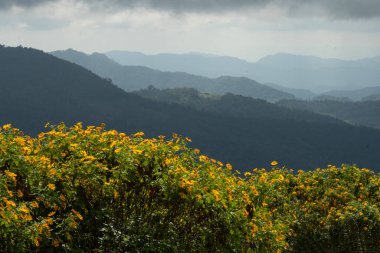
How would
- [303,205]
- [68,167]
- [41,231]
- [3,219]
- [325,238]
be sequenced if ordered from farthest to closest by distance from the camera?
[303,205] < [325,238] < [68,167] < [41,231] < [3,219]

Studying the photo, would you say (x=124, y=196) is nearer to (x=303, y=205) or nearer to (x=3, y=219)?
(x=3, y=219)

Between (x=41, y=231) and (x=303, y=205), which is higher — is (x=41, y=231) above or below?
above

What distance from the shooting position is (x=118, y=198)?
8398mm

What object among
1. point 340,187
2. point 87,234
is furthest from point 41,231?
point 340,187

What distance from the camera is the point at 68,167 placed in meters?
7.86

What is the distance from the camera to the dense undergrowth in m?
7.36

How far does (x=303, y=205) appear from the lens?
15.4 meters

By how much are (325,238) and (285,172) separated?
181 inches

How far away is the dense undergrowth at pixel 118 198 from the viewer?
7.36 m

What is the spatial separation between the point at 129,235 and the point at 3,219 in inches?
107

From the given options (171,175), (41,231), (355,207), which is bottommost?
(355,207)

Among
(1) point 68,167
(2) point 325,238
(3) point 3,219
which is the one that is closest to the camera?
(3) point 3,219

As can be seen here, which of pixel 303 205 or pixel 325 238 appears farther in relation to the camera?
pixel 303 205

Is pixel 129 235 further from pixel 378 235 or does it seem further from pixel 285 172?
pixel 285 172
